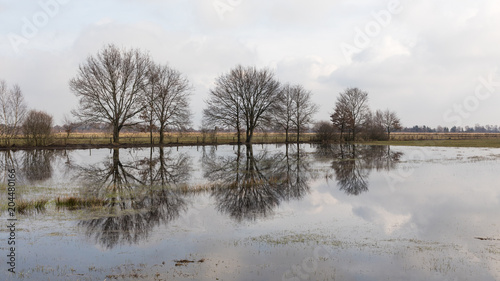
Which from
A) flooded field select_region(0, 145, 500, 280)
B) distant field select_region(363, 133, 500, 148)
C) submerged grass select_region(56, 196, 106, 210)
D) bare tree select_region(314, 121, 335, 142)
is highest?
bare tree select_region(314, 121, 335, 142)

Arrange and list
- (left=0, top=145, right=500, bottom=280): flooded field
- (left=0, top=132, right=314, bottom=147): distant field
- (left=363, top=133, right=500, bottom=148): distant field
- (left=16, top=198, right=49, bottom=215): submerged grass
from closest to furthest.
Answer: (left=0, top=145, right=500, bottom=280): flooded field → (left=16, top=198, right=49, bottom=215): submerged grass → (left=0, top=132, right=314, bottom=147): distant field → (left=363, top=133, right=500, bottom=148): distant field

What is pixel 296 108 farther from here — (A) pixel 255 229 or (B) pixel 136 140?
(A) pixel 255 229

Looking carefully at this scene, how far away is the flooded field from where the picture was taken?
301 inches

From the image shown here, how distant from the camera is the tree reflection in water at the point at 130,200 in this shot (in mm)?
10484

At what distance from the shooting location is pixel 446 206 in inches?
552

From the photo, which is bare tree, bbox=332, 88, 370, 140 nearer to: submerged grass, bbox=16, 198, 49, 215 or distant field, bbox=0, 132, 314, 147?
distant field, bbox=0, 132, 314, 147

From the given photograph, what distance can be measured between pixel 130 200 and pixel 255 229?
693 cm

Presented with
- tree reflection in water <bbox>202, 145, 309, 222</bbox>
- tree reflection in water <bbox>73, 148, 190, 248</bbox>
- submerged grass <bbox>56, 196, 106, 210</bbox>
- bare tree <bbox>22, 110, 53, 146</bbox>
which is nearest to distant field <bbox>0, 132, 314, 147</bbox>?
bare tree <bbox>22, 110, 53, 146</bbox>

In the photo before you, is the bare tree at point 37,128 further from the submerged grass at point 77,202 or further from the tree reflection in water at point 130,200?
the submerged grass at point 77,202

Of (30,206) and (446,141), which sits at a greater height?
(446,141)

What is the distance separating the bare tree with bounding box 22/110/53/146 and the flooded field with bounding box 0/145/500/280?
32676 millimetres

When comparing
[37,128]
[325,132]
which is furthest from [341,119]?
[37,128]

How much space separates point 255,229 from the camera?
1101 centimetres

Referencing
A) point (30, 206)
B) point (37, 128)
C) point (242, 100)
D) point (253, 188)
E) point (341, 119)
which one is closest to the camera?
point (30, 206)
